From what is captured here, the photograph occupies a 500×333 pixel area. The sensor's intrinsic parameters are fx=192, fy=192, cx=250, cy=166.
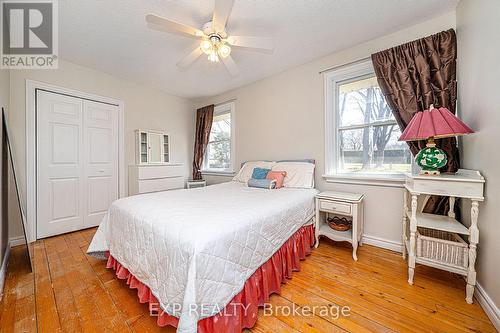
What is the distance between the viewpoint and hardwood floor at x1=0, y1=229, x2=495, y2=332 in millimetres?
1214

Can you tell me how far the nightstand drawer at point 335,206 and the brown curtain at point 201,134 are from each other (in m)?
2.83

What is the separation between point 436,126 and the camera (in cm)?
150

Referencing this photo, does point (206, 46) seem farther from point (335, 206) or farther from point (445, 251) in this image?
point (445, 251)

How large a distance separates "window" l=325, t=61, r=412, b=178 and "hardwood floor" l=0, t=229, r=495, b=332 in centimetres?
102

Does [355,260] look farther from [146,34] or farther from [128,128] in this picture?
[128,128]

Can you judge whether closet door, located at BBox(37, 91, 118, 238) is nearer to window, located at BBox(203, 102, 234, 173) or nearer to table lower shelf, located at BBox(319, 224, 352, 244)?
window, located at BBox(203, 102, 234, 173)

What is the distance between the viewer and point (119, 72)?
3062 mm

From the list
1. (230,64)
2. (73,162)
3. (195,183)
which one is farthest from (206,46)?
(195,183)

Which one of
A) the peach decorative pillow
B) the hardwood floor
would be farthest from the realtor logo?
the peach decorative pillow

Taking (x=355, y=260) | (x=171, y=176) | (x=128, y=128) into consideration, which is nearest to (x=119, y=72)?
(x=128, y=128)

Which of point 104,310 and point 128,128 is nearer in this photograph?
point 104,310

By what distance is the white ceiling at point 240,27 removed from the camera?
68.2 inches

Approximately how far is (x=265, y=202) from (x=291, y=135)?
150 cm

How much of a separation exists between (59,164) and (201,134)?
2.33 m
